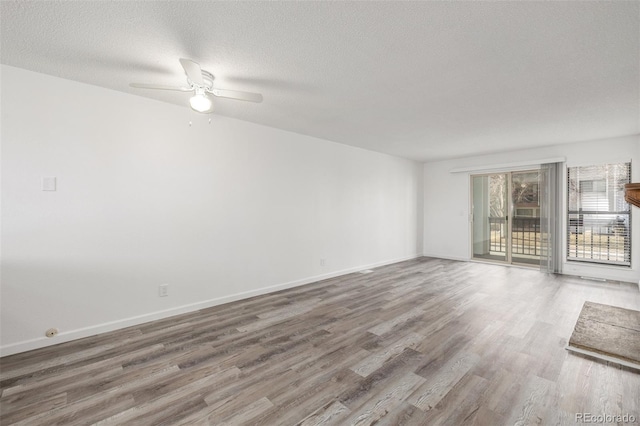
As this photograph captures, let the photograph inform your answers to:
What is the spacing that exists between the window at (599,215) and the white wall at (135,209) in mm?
4795

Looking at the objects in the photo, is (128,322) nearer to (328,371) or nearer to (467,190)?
(328,371)

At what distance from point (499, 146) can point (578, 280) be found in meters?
2.75

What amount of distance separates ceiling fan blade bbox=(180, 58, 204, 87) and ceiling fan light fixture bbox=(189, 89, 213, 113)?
8 cm

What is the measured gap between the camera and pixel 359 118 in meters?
3.67

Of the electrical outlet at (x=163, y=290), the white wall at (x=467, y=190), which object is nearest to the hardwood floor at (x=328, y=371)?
the electrical outlet at (x=163, y=290)

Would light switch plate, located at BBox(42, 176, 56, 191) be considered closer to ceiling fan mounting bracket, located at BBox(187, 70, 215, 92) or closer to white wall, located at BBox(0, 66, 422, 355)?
white wall, located at BBox(0, 66, 422, 355)

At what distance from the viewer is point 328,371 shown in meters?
2.07

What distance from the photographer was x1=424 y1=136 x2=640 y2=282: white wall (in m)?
4.47

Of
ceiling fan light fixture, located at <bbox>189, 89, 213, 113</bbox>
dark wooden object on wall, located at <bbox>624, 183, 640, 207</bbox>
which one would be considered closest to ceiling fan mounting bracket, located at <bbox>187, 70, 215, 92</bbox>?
ceiling fan light fixture, located at <bbox>189, 89, 213, 113</bbox>

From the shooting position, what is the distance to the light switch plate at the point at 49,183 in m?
2.49

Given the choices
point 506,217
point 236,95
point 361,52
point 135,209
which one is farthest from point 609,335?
point 135,209

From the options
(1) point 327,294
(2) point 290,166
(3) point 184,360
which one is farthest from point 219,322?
(2) point 290,166

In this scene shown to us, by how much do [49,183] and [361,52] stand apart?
3.12 meters

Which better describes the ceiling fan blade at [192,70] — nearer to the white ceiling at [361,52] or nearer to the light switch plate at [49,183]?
the white ceiling at [361,52]
